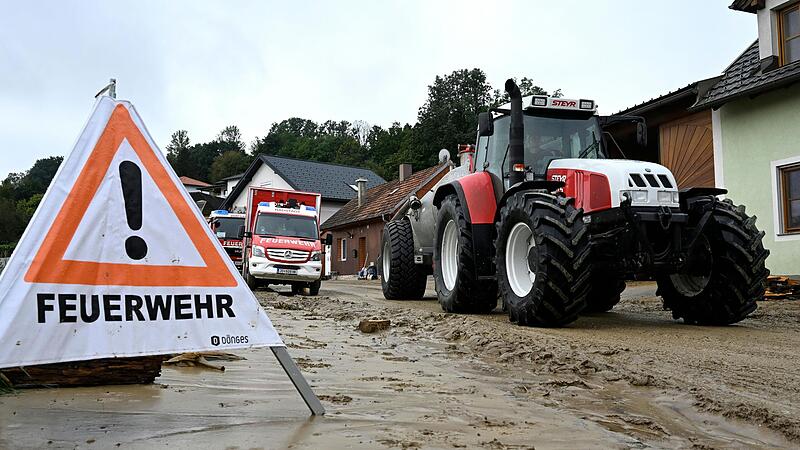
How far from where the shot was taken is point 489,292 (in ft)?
29.2

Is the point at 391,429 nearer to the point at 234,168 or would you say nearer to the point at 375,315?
the point at 375,315

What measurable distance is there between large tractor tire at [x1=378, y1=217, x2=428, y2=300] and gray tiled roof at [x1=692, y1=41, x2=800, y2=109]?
19.7ft

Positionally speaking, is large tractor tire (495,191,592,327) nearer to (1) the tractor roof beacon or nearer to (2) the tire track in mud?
(1) the tractor roof beacon

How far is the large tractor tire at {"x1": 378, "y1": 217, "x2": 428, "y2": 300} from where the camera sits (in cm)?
1204

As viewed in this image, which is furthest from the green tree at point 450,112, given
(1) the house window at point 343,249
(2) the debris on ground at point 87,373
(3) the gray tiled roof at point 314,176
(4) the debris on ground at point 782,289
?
(2) the debris on ground at point 87,373

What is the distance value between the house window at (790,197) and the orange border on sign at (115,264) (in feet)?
36.5

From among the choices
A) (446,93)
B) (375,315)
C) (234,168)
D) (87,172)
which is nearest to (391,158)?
(446,93)

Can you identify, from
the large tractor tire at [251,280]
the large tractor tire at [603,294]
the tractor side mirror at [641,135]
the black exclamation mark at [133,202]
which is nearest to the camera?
the black exclamation mark at [133,202]

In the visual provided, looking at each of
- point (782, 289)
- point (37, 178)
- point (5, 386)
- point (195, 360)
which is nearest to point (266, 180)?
point (782, 289)

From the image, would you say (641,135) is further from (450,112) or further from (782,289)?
(450,112)

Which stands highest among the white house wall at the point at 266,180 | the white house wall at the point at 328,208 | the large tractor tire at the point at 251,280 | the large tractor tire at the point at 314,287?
the white house wall at the point at 266,180

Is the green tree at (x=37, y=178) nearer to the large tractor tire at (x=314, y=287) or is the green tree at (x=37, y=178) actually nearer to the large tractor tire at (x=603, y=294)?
the large tractor tire at (x=314, y=287)

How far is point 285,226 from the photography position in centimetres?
1695

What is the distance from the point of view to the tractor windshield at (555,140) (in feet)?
27.4
